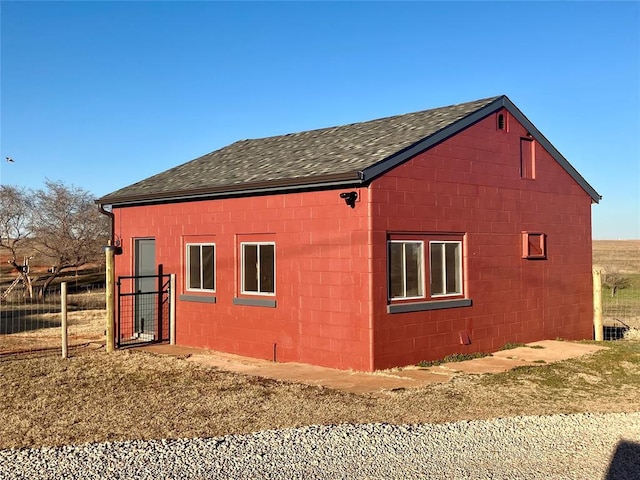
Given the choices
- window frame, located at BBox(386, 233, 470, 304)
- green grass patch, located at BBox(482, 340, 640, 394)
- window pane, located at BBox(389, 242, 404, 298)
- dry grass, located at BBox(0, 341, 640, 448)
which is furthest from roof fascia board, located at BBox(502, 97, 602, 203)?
dry grass, located at BBox(0, 341, 640, 448)

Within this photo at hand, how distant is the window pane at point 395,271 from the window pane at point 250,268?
3.00 m

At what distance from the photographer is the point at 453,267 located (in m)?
12.1

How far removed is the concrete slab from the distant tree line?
18.7 meters

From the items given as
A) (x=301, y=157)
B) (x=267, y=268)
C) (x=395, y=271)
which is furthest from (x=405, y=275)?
(x=301, y=157)

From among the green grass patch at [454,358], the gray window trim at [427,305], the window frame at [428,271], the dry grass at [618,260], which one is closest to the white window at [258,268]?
the window frame at [428,271]

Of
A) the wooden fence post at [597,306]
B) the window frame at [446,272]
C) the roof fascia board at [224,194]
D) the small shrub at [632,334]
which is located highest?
the roof fascia board at [224,194]

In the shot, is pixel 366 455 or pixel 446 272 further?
pixel 446 272

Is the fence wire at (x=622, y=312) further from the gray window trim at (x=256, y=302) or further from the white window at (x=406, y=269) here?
the gray window trim at (x=256, y=302)

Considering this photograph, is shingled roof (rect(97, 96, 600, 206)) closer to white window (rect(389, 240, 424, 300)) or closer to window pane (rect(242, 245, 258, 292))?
window pane (rect(242, 245, 258, 292))

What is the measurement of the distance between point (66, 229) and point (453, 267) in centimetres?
2402

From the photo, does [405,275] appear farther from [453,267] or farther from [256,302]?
[256,302]

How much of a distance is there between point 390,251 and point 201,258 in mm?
4817

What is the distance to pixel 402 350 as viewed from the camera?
10867 millimetres

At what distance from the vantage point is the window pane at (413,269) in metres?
11.2
